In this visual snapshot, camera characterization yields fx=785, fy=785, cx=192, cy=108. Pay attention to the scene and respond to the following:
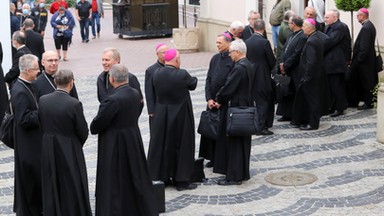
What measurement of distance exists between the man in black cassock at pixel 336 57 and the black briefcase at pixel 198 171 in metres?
4.29

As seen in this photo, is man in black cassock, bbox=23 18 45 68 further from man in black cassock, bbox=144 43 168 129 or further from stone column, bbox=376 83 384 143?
stone column, bbox=376 83 384 143

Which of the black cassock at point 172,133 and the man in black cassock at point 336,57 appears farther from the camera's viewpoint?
the man in black cassock at point 336,57

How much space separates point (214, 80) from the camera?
10.5 m

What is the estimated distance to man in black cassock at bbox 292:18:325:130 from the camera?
12586 millimetres

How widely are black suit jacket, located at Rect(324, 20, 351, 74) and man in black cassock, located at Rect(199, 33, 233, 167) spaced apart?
147 inches

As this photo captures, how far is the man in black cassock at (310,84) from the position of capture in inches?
496

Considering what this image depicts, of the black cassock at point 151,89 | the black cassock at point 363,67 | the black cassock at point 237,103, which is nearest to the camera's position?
the black cassock at point 237,103

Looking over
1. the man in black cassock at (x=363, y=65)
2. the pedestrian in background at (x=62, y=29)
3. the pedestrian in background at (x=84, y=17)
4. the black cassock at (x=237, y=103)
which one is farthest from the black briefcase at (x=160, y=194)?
the pedestrian in background at (x=84, y=17)

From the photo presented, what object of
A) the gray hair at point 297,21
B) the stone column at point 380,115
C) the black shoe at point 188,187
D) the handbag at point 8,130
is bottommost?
the black shoe at point 188,187

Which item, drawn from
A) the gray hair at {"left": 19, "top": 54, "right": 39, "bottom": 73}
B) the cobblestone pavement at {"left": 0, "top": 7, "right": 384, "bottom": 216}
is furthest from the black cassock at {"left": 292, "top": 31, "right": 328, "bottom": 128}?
the gray hair at {"left": 19, "top": 54, "right": 39, "bottom": 73}

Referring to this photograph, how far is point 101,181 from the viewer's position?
8.28m

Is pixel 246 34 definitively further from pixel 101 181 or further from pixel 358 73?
pixel 101 181

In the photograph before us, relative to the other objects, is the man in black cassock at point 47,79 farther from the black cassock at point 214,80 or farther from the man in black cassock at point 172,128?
the black cassock at point 214,80

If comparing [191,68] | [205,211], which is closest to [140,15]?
[191,68]
